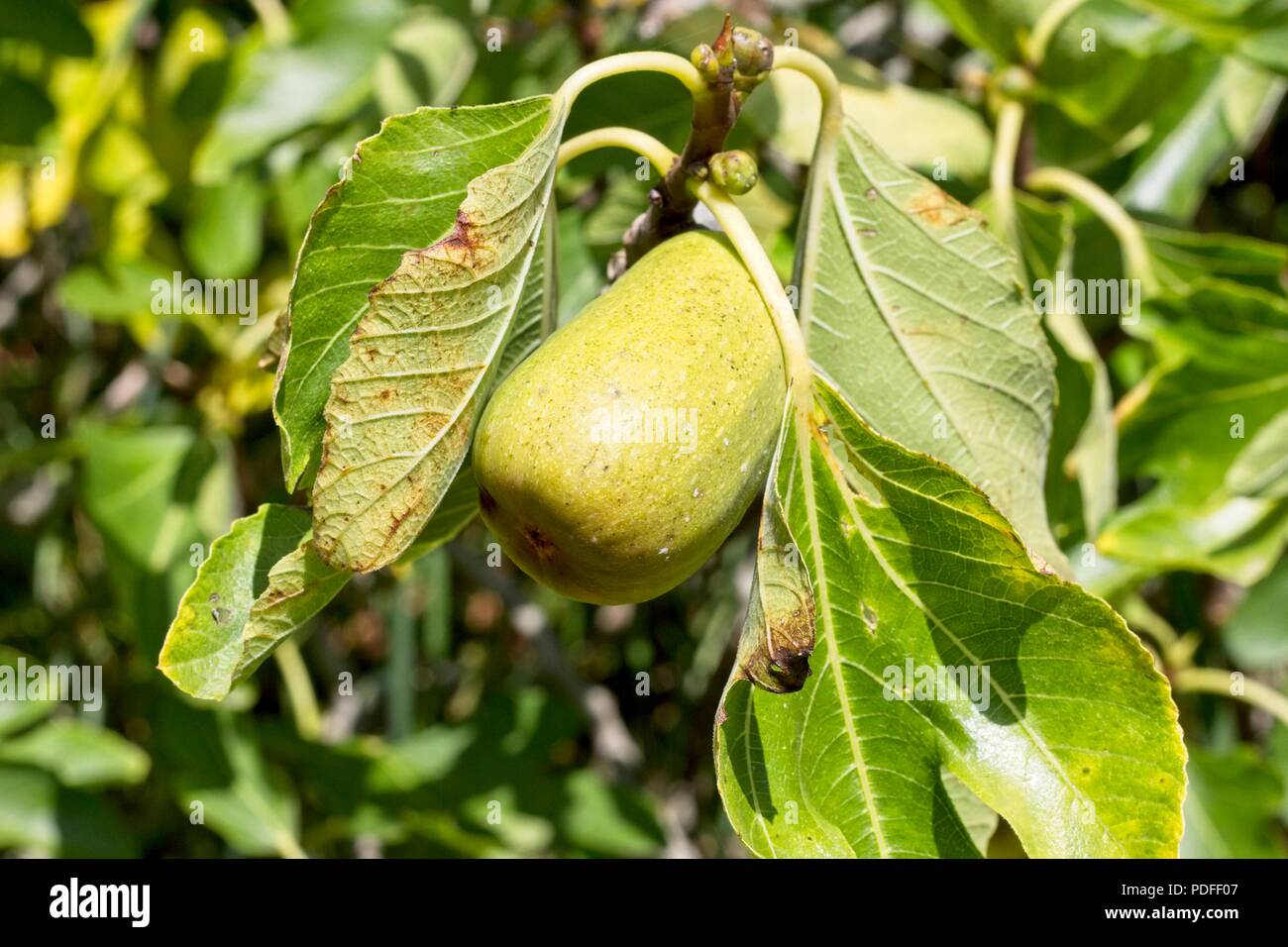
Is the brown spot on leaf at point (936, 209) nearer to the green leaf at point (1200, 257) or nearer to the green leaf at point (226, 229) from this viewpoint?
the green leaf at point (1200, 257)

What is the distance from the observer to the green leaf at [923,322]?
113cm

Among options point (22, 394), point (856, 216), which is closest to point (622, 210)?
point (856, 216)

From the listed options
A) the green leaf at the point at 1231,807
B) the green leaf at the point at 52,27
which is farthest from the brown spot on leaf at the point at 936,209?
the green leaf at the point at 52,27

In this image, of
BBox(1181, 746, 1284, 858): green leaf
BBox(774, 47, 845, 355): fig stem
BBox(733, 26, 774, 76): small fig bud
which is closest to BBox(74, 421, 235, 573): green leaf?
BBox(774, 47, 845, 355): fig stem

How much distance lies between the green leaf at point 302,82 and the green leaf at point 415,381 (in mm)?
781

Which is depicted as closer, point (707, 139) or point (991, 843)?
point (707, 139)

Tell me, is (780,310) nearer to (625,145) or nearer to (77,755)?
(625,145)

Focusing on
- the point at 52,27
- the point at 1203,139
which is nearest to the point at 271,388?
the point at 52,27

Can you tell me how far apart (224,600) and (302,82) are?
894mm

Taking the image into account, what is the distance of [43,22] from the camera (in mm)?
1862

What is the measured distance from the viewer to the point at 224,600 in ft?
3.17

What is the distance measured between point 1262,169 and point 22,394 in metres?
2.70

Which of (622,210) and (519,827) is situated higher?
(622,210)
